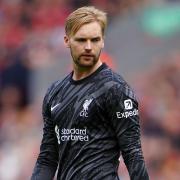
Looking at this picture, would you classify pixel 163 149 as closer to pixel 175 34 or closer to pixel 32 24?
pixel 175 34

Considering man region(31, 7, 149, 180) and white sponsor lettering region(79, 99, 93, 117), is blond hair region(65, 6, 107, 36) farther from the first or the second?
white sponsor lettering region(79, 99, 93, 117)

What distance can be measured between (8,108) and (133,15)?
215cm

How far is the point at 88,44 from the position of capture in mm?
5148

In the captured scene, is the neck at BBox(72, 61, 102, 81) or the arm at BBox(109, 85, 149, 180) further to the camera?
the neck at BBox(72, 61, 102, 81)

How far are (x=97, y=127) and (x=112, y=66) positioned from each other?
5905mm

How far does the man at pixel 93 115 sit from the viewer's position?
5133 millimetres

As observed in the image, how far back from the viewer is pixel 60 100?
5387mm

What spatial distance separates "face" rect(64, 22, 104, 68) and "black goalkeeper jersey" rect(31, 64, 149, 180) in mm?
125

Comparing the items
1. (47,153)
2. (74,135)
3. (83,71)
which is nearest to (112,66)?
(47,153)

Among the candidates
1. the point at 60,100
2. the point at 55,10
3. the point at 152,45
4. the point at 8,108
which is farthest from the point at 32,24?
the point at 60,100

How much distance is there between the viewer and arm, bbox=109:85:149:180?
5.11m

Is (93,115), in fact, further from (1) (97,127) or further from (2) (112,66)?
(2) (112,66)

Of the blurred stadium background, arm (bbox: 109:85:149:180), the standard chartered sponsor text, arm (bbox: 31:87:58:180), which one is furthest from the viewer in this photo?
the blurred stadium background

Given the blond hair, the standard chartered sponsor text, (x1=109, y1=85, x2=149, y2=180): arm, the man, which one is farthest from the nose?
the standard chartered sponsor text
